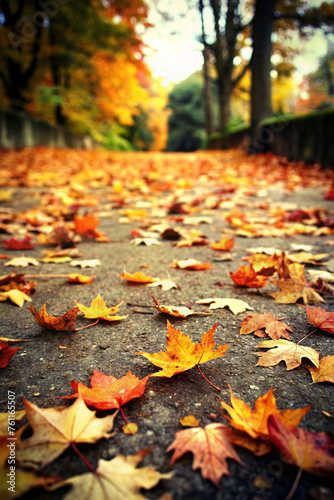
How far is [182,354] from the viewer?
2.73 ft

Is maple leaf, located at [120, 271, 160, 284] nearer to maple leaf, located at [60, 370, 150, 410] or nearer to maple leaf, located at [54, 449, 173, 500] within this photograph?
maple leaf, located at [60, 370, 150, 410]

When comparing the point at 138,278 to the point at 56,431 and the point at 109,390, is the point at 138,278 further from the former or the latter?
the point at 56,431

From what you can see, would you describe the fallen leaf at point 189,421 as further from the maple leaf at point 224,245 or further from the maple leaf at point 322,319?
the maple leaf at point 224,245

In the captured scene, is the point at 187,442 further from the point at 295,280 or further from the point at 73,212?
the point at 73,212

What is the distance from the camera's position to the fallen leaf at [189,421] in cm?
67

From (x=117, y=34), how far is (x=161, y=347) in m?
11.3

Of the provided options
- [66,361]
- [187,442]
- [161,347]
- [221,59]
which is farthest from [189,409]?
[221,59]

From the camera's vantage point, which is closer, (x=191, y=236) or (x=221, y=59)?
(x=191, y=236)

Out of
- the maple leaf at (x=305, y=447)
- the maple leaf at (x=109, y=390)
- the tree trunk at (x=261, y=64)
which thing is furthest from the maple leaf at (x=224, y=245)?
the tree trunk at (x=261, y=64)

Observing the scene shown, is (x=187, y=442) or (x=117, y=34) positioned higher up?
(x=117, y=34)

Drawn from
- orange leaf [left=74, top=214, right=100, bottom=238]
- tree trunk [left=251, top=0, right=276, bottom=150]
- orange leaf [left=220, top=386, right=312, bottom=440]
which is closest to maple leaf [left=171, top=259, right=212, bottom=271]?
orange leaf [left=74, top=214, right=100, bottom=238]

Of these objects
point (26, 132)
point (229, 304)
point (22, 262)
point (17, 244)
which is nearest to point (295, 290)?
point (229, 304)

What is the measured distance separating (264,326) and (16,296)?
92 cm

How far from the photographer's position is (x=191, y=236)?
2094 millimetres
